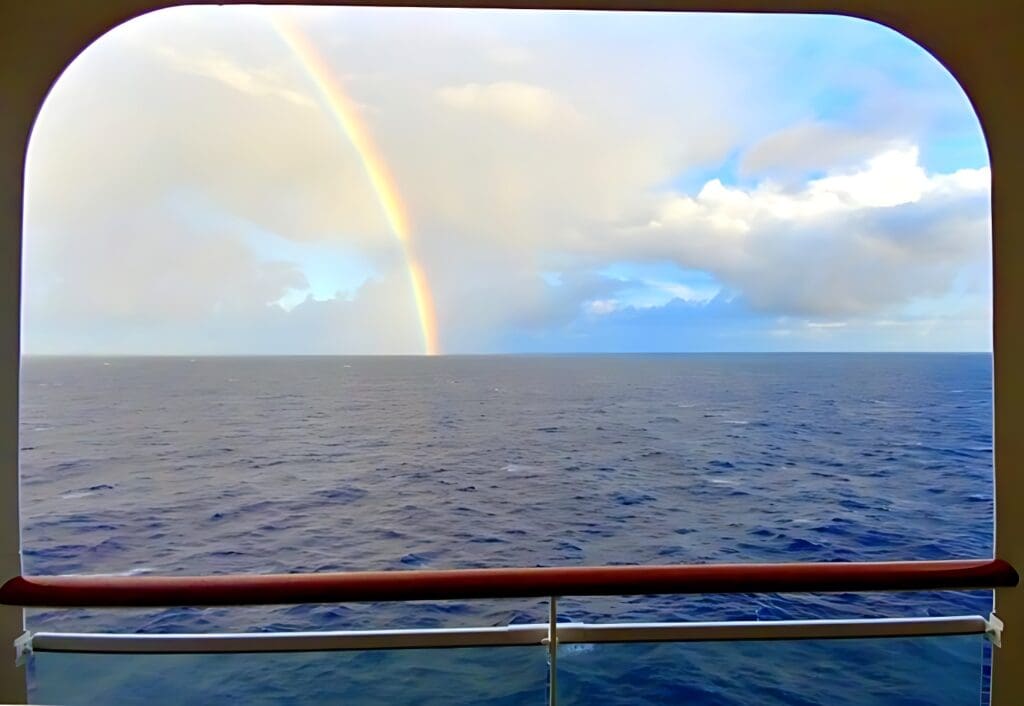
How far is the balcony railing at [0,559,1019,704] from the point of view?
3.72 ft

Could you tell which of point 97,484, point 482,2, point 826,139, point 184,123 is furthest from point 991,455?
point 184,123

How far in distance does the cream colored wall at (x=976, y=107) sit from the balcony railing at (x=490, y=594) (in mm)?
274

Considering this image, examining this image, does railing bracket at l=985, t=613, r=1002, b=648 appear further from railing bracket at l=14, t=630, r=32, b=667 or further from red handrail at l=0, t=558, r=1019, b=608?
railing bracket at l=14, t=630, r=32, b=667

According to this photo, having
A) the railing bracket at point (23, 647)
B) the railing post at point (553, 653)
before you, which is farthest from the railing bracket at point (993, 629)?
the railing bracket at point (23, 647)

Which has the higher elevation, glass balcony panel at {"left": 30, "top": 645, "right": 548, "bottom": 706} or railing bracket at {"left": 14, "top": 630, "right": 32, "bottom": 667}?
railing bracket at {"left": 14, "top": 630, "right": 32, "bottom": 667}

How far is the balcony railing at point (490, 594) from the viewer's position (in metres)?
1.13

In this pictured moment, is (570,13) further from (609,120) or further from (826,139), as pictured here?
(826,139)

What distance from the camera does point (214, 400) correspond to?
3491 centimetres

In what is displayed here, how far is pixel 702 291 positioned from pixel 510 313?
9537 millimetres

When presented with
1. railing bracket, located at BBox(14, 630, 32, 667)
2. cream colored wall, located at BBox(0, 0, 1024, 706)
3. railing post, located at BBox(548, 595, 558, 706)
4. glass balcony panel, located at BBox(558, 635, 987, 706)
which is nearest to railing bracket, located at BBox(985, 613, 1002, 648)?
glass balcony panel, located at BBox(558, 635, 987, 706)

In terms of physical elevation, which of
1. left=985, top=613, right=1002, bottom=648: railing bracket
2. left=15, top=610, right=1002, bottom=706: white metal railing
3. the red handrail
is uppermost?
the red handrail

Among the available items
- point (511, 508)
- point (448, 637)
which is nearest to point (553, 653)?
point (448, 637)

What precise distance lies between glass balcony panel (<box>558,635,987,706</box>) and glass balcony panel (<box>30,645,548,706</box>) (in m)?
0.11

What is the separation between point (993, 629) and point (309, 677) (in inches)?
54.8
